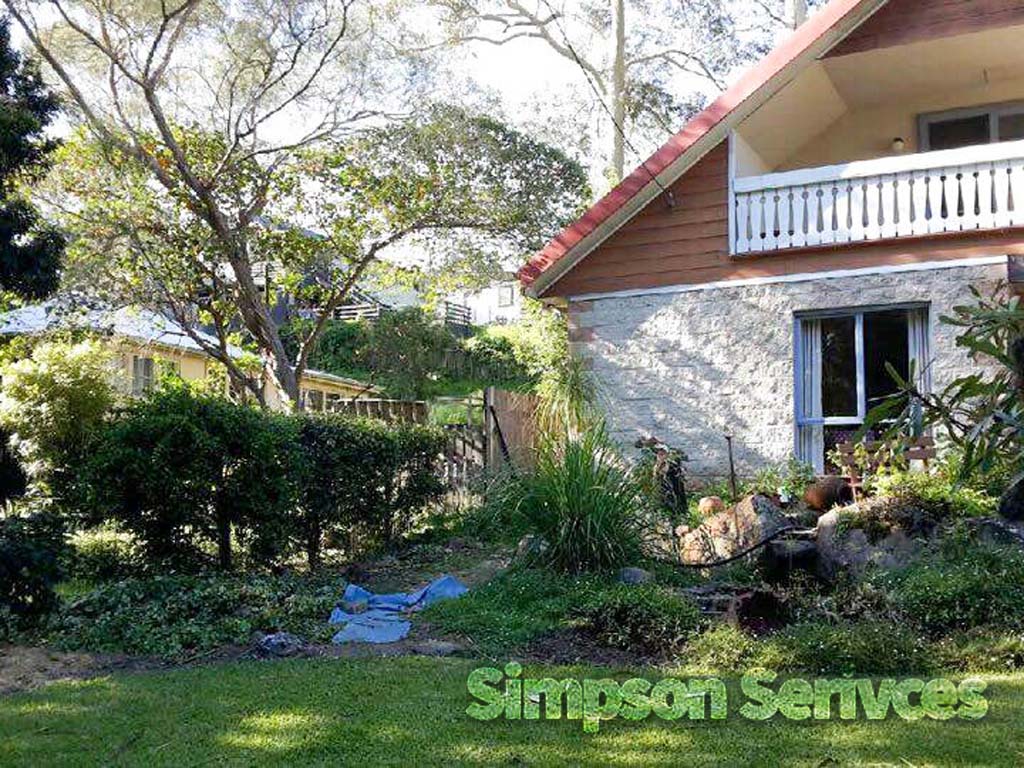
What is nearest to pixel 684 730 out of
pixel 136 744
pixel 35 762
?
pixel 136 744

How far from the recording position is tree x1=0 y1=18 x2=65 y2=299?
6.62 m

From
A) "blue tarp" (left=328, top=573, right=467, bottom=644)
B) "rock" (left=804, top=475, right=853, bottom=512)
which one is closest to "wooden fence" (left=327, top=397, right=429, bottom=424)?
"blue tarp" (left=328, top=573, right=467, bottom=644)

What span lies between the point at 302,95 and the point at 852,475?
32.9 feet

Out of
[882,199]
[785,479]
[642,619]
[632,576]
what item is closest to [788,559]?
[632,576]

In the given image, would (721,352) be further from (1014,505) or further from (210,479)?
(210,479)

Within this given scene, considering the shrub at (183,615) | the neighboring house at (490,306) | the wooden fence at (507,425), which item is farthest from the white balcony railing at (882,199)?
the neighboring house at (490,306)

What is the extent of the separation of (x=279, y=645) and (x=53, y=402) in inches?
178

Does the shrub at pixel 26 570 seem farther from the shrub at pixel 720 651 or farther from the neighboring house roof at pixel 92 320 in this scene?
the neighboring house roof at pixel 92 320

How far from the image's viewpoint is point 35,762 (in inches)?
170

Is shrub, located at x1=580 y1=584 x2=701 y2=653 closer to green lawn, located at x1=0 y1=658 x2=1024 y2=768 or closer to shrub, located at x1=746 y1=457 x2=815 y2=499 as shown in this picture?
green lawn, located at x1=0 y1=658 x2=1024 y2=768

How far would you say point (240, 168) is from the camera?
1446 centimetres

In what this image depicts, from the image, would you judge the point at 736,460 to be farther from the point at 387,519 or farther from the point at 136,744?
the point at 136,744

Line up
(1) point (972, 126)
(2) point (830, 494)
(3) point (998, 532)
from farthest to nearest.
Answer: (1) point (972, 126) < (2) point (830, 494) < (3) point (998, 532)

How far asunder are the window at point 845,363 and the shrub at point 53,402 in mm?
7739
